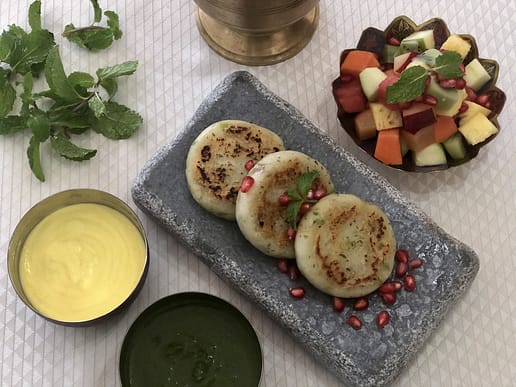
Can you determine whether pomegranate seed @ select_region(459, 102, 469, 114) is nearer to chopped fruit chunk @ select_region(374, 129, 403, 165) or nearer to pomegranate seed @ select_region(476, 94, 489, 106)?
pomegranate seed @ select_region(476, 94, 489, 106)

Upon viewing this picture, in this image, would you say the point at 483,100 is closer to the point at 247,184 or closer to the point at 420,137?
the point at 420,137

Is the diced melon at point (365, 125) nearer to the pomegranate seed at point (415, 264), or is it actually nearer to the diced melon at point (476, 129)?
the diced melon at point (476, 129)

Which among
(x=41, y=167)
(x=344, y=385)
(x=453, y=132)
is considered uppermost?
(x=453, y=132)

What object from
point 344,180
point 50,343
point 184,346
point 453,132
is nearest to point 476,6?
point 453,132

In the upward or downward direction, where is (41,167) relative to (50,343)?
upward

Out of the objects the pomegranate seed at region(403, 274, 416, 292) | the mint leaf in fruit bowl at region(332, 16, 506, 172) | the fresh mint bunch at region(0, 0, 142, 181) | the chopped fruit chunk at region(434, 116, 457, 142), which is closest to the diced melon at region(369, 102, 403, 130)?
the mint leaf in fruit bowl at region(332, 16, 506, 172)

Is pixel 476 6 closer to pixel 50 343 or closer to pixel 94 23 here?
pixel 94 23

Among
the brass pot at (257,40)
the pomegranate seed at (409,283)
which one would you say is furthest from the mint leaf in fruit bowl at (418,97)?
the pomegranate seed at (409,283)
